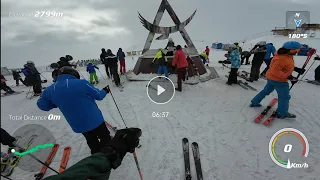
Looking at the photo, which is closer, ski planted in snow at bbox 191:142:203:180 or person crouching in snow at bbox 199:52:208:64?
ski planted in snow at bbox 191:142:203:180

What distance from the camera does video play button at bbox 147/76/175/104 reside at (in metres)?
7.97

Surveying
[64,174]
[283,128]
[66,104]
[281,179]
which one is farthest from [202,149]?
[64,174]

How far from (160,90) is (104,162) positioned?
775 centimetres

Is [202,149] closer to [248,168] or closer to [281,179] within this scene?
[248,168]

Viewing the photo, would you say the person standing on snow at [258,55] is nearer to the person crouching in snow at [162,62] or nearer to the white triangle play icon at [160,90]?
the person crouching in snow at [162,62]

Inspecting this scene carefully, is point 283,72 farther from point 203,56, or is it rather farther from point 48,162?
point 203,56

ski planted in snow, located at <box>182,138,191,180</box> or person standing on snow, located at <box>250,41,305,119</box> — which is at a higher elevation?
person standing on snow, located at <box>250,41,305,119</box>

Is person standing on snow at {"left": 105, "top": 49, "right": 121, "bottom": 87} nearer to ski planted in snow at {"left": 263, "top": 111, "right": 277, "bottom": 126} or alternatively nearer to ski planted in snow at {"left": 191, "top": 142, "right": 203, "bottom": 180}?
ski planted in snow at {"left": 191, "top": 142, "right": 203, "bottom": 180}

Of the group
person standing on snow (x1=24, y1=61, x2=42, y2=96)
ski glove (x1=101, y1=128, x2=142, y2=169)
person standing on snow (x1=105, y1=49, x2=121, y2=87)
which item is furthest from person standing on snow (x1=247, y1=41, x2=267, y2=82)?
person standing on snow (x1=24, y1=61, x2=42, y2=96)

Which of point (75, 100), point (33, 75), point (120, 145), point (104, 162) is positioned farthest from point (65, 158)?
point (33, 75)

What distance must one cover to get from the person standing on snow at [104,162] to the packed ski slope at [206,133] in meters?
Result: 1.03

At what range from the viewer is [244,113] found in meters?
5.95

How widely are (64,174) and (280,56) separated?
5.77 meters

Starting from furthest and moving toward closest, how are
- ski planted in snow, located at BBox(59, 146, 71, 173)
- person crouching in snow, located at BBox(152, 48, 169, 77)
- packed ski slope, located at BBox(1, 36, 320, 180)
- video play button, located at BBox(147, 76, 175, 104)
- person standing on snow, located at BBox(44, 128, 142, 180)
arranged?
person crouching in snow, located at BBox(152, 48, 169, 77), video play button, located at BBox(147, 76, 175, 104), ski planted in snow, located at BBox(59, 146, 71, 173), packed ski slope, located at BBox(1, 36, 320, 180), person standing on snow, located at BBox(44, 128, 142, 180)
